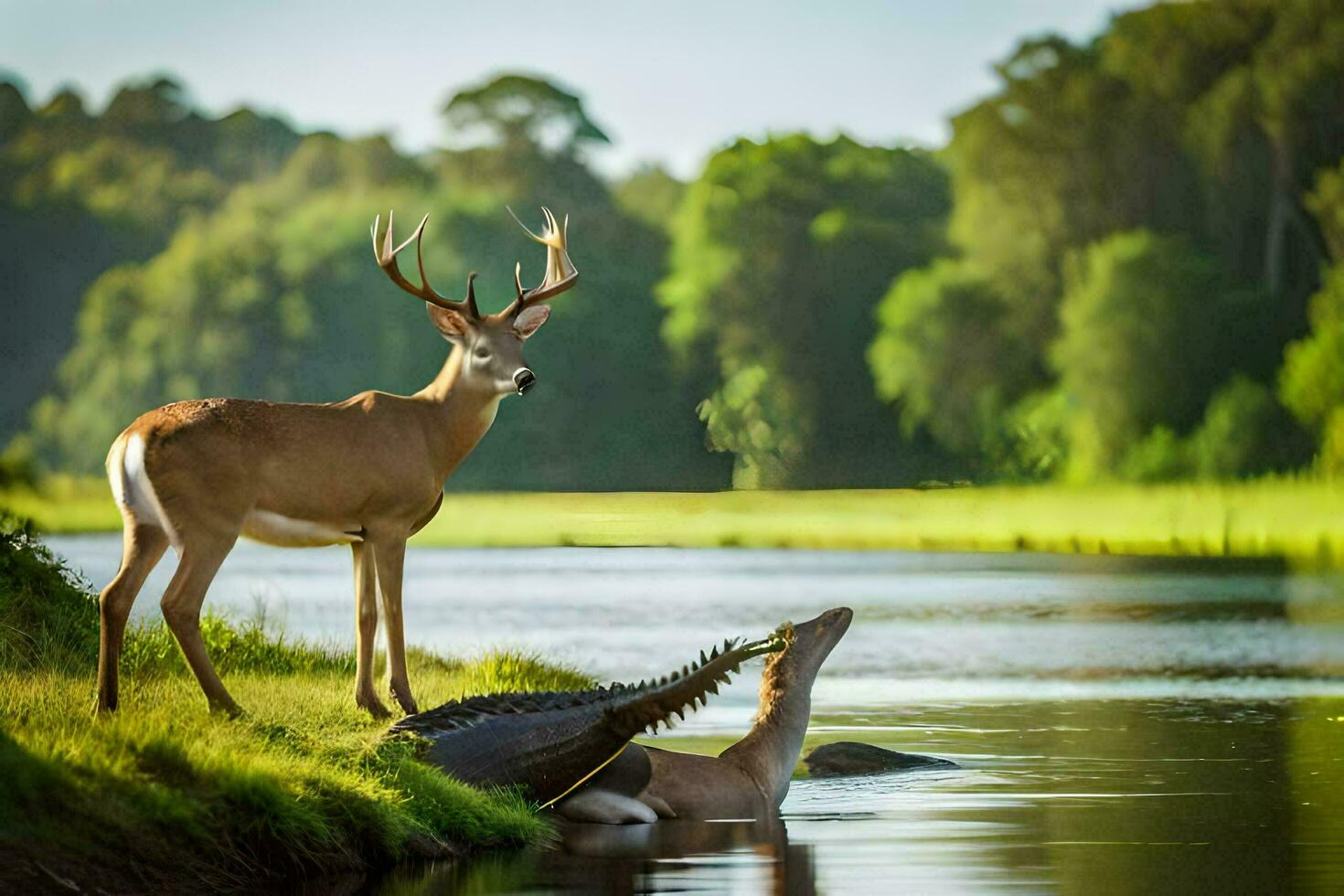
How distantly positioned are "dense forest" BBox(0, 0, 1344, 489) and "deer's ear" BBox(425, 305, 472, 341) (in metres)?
34.6

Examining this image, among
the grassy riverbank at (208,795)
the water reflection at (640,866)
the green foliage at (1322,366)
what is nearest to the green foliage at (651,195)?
the green foliage at (1322,366)

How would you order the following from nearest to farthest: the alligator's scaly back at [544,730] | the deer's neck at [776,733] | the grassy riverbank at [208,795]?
1. the grassy riverbank at [208,795]
2. the alligator's scaly back at [544,730]
3. the deer's neck at [776,733]

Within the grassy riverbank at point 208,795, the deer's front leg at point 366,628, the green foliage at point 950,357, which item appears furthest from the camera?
the green foliage at point 950,357

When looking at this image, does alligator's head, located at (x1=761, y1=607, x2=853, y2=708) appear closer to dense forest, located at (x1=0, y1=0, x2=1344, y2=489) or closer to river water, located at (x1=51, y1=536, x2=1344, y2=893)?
river water, located at (x1=51, y1=536, x2=1344, y2=893)

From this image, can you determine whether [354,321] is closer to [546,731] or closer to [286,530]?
[286,530]

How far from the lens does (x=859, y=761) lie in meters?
11.3

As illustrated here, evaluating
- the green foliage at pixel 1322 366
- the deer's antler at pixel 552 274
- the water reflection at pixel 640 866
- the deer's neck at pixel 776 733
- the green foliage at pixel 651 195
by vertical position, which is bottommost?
the water reflection at pixel 640 866

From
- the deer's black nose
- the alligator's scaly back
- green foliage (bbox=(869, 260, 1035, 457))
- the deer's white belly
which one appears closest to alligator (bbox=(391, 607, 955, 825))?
the alligator's scaly back

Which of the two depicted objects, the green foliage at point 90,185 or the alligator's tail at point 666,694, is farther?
the green foliage at point 90,185

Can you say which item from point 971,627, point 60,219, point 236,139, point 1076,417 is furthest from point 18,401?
point 971,627

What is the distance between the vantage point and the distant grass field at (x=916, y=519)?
142 ft

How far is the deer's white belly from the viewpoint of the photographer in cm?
1030

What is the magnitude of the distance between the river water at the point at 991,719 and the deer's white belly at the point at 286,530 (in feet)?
6.29

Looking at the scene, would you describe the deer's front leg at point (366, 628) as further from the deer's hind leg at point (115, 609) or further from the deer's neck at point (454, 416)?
the deer's hind leg at point (115, 609)
